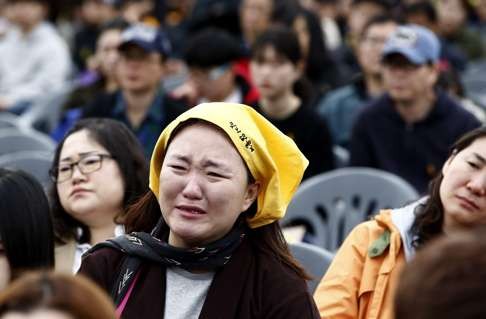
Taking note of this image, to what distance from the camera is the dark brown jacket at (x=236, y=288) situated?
2.64m

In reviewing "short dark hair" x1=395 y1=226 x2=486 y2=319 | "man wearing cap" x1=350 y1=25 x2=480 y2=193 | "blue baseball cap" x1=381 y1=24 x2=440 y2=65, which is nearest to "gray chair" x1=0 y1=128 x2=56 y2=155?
"man wearing cap" x1=350 y1=25 x2=480 y2=193

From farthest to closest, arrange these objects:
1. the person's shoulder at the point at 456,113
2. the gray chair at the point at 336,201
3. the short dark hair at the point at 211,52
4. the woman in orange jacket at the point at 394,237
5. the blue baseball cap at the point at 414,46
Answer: the short dark hair at the point at 211,52, the blue baseball cap at the point at 414,46, the person's shoulder at the point at 456,113, the gray chair at the point at 336,201, the woman in orange jacket at the point at 394,237

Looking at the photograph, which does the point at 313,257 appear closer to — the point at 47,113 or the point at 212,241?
the point at 212,241

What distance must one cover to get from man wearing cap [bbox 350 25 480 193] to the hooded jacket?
2.19m

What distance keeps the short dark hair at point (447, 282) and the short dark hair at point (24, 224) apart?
150 centimetres

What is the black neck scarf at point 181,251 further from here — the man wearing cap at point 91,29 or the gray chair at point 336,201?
the man wearing cap at point 91,29

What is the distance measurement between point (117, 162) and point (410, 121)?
225 cm

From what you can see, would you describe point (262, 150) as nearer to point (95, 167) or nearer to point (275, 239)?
point (275, 239)

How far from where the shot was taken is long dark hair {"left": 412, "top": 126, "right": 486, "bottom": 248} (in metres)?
3.21

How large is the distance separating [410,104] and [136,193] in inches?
87.9

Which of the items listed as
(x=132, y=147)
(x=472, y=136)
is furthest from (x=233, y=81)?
(x=472, y=136)

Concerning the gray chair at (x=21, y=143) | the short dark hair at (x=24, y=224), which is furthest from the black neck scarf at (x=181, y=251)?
the gray chair at (x=21, y=143)

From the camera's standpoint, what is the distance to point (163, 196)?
8.88 feet

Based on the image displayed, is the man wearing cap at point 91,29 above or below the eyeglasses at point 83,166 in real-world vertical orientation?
below
